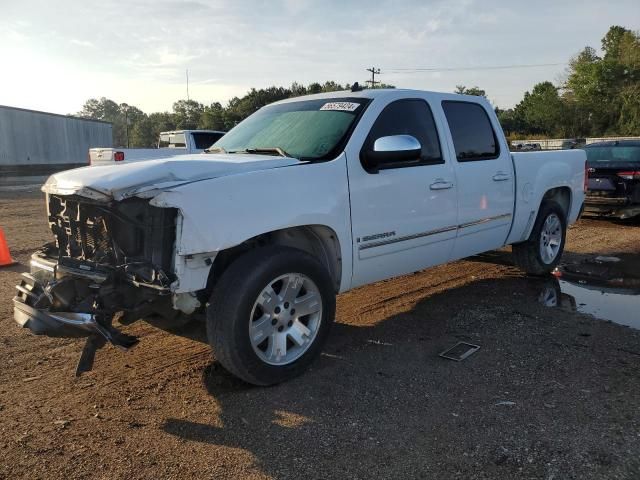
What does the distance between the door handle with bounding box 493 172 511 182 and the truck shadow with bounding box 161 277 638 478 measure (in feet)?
4.69

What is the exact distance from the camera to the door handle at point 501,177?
5519mm

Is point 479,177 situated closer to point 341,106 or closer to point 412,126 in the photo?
point 412,126

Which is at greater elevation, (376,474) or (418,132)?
(418,132)

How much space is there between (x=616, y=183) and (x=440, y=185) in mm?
7116

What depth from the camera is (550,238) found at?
22.0ft

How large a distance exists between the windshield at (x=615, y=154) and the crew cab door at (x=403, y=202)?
729 cm

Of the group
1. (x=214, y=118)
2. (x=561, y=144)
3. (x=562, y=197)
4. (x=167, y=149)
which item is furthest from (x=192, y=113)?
(x=562, y=197)

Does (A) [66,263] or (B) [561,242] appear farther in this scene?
(B) [561,242]

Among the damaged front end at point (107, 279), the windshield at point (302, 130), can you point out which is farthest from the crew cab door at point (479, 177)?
the damaged front end at point (107, 279)

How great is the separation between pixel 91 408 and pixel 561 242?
575cm

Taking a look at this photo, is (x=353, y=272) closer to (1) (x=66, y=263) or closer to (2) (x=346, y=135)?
(2) (x=346, y=135)

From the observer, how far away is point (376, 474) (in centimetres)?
279

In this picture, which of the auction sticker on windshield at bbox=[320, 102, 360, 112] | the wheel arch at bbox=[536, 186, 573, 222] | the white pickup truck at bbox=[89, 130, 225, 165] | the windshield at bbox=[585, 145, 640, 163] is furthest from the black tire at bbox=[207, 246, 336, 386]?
the windshield at bbox=[585, 145, 640, 163]

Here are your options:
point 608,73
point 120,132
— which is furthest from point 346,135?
point 120,132
